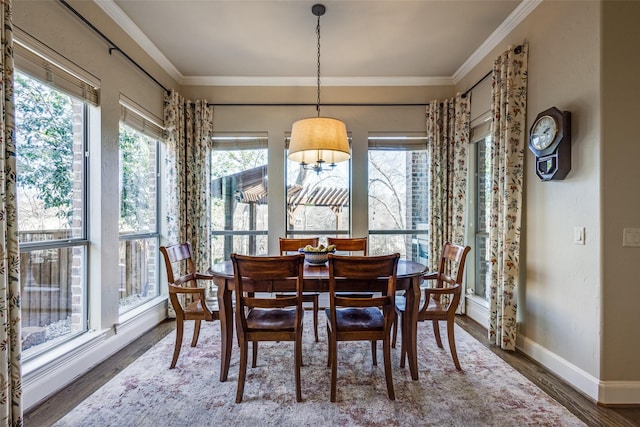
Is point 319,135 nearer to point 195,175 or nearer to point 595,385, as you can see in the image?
point 195,175

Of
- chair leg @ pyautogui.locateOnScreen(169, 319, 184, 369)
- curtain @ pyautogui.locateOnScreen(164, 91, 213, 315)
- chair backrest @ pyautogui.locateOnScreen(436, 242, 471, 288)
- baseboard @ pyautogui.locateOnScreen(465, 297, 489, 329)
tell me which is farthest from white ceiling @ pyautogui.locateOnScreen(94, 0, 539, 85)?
baseboard @ pyautogui.locateOnScreen(465, 297, 489, 329)

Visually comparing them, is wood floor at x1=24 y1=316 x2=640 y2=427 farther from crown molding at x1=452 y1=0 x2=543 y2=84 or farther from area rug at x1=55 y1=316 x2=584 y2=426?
crown molding at x1=452 y1=0 x2=543 y2=84

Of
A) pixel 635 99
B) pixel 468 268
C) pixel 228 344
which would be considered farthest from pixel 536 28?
pixel 228 344

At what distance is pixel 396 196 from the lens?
165 inches

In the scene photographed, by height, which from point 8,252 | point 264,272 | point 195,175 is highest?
point 195,175

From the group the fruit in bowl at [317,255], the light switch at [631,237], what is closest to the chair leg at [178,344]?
the fruit in bowl at [317,255]

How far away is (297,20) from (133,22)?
1.49 metres

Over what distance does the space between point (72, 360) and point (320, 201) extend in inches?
113

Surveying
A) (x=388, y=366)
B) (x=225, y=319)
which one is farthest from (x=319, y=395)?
(x=225, y=319)

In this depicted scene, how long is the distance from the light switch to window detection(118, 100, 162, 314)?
155 inches

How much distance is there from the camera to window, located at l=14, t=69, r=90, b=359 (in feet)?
6.81

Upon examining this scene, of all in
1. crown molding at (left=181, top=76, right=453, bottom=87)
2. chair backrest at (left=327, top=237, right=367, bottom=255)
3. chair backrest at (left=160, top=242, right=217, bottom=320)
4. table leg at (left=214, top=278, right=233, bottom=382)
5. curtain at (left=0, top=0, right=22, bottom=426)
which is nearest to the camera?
curtain at (left=0, top=0, right=22, bottom=426)

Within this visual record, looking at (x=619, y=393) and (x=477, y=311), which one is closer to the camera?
(x=619, y=393)

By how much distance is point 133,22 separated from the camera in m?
2.90
